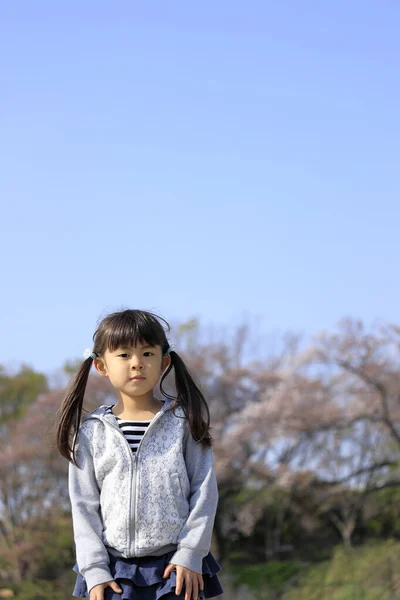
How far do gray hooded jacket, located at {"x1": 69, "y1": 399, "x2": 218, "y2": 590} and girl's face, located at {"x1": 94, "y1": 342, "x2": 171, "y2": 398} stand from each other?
93 millimetres

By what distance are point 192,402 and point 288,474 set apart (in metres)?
11.0

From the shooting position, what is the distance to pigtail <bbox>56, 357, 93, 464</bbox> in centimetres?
235

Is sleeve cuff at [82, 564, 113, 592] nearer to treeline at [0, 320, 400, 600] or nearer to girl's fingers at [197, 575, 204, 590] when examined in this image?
girl's fingers at [197, 575, 204, 590]

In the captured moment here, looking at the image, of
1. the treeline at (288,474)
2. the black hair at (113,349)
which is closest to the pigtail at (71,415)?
the black hair at (113,349)

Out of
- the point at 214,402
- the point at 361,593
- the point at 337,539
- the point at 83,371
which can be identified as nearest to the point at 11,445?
the point at 214,402

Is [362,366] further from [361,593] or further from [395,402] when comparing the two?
[361,593]

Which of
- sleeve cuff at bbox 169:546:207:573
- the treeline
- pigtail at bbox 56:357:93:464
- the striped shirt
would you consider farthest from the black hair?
the treeline

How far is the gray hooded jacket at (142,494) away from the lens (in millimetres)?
2207

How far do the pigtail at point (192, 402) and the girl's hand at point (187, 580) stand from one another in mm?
353

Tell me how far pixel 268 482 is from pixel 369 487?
1.64 meters

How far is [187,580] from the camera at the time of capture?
2176 mm

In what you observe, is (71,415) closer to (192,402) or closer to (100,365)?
(100,365)

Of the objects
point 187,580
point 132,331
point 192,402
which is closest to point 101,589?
point 187,580

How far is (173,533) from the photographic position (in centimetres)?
222
